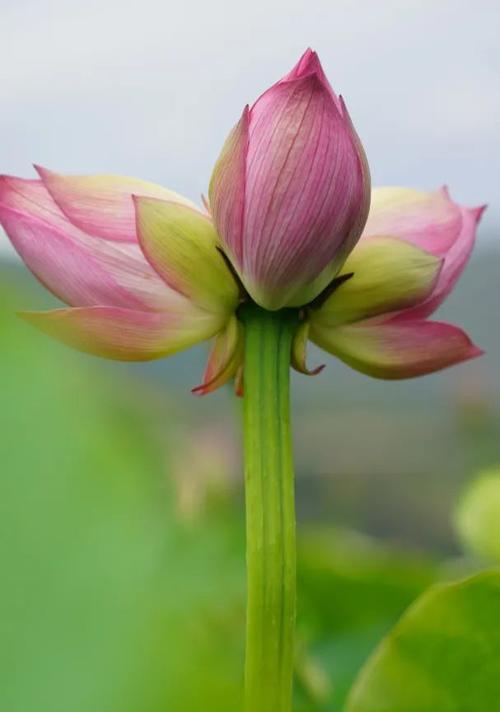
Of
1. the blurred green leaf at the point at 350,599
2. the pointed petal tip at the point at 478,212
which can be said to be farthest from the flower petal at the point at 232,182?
the blurred green leaf at the point at 350,599

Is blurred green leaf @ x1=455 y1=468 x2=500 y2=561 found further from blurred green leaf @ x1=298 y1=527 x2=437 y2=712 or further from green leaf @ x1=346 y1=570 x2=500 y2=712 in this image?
green leaf @ x1=346 y1=570 x2=500 y2=712

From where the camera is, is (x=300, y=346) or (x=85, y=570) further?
(x=300, y=346)

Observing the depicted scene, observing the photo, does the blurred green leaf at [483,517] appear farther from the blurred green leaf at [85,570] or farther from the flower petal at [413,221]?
the blurred green leaf at [85,570]

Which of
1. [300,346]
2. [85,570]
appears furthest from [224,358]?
[85,570]

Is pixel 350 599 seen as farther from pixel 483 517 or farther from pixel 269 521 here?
pixel 269 521

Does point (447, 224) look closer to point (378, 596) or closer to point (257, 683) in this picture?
point (257, 683)

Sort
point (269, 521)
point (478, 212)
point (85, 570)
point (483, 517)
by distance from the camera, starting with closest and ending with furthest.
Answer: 1. point (85, 570)
2. point (269, 521)
3. point (478, 212)
4. point (483, 517)
